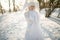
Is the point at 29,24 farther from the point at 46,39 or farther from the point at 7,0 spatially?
the point at 7,0

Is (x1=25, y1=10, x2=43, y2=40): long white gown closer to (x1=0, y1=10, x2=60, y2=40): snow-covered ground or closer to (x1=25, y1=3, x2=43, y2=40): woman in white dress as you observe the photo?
(x1=25, y1=3, x2=43, y2=40): woman in white dress

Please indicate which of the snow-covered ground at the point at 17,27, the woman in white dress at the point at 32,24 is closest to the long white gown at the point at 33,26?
the woman in white dress at the point at 32,24

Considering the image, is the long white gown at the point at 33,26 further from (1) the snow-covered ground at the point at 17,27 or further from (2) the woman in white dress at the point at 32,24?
(1) the snow-covered ground at the point at 17,27

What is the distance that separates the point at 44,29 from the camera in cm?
445

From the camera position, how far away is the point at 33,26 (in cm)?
268

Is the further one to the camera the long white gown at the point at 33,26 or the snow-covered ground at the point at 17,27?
the snow-covered ground at the point at 17,27

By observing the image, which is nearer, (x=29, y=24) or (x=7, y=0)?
(x=29, y=24)

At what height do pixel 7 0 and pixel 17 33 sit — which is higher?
pixel 7 0

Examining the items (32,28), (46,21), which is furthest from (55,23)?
(32,28)

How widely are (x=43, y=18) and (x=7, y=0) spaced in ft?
3.81

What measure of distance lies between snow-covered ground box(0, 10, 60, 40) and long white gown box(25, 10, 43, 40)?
114cm

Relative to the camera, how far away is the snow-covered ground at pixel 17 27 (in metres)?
3.98

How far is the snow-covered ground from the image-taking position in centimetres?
398

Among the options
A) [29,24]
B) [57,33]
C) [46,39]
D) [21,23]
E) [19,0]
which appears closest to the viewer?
[29,24]
